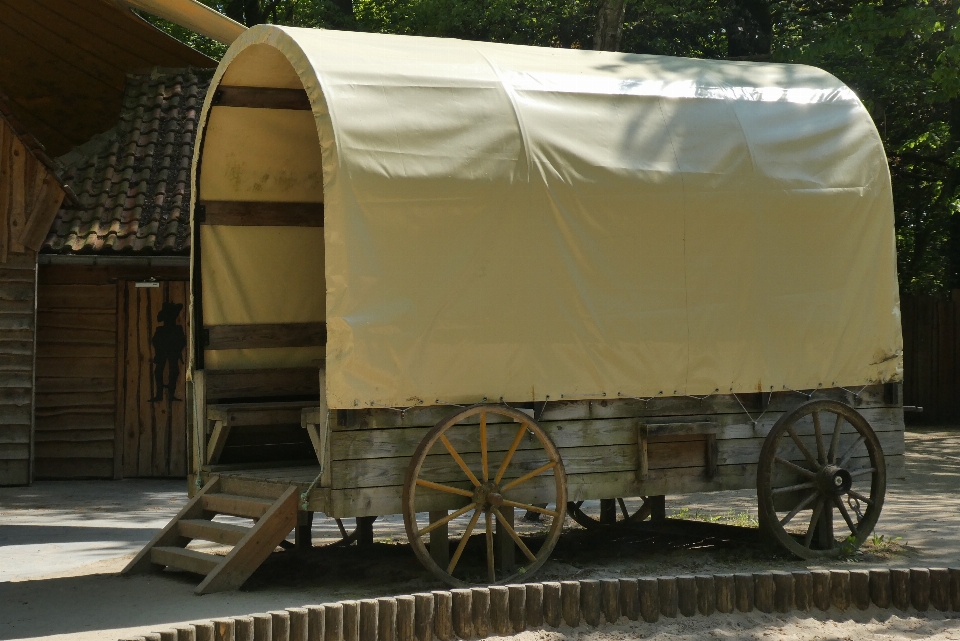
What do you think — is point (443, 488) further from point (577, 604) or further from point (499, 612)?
point (577, 604)

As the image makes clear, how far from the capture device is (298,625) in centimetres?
511

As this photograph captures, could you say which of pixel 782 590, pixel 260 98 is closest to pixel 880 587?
pixel 782 590

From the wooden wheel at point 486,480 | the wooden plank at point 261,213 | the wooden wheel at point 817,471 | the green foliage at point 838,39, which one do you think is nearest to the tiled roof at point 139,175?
the wooden plank at point 261,213

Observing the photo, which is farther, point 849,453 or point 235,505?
point 849,453

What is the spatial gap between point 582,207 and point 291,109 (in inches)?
86.8

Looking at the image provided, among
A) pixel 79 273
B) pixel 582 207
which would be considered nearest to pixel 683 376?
pixel 582 207

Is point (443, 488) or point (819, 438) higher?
point (819, 438)

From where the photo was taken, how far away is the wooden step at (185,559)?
6582 mm

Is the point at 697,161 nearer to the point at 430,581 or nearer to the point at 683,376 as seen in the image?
the point at 683,376

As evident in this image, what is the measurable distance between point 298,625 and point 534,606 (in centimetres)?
125

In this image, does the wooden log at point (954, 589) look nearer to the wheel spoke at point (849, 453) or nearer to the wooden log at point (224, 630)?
the wheel spoke at point (849, 453)

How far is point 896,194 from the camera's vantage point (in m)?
19.6

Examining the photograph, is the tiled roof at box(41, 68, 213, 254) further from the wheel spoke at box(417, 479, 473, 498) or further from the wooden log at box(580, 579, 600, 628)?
the wooden log at box(580, 579, 600, 628)

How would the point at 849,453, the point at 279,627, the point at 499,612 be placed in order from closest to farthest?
the point at 279,627 < the point at 499,612 < the point at 849,453
